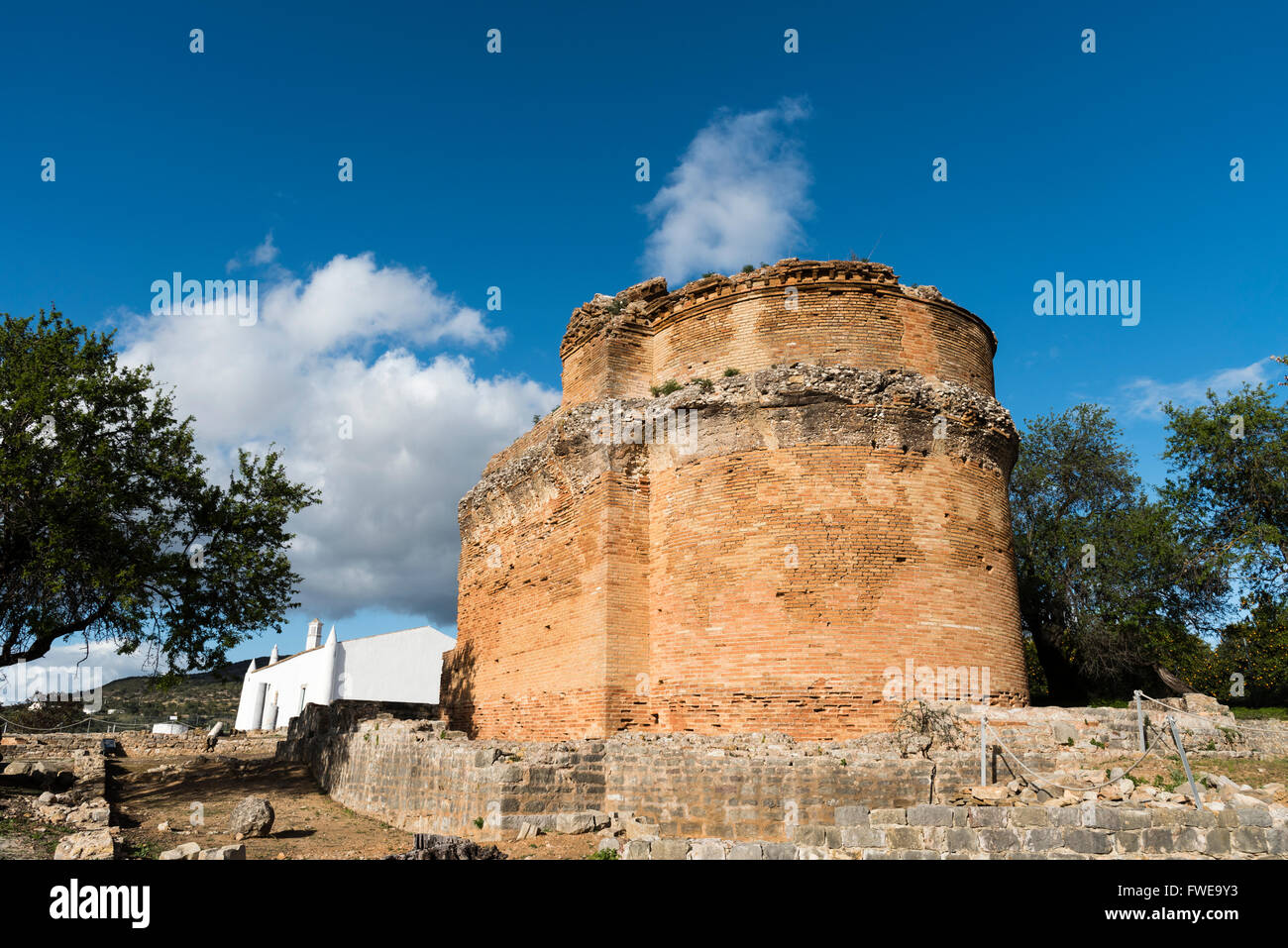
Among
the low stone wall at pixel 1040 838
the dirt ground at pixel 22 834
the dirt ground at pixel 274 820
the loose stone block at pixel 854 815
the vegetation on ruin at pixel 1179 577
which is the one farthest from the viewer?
the vegetation on ruin at pixel 1179 577

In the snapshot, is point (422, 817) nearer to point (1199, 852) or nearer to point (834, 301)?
point (1199, 852)

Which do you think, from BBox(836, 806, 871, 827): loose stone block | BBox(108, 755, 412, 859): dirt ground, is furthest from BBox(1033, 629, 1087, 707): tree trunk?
BBox(108, 755, 412, 859): dirt ground

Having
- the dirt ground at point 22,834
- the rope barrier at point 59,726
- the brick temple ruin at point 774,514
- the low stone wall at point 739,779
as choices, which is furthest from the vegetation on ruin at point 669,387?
the rope barrier at point 59,726

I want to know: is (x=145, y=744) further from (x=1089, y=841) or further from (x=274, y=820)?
(x=1089, y=841)

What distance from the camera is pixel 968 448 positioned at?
15.9 meters

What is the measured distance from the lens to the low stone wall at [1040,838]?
782cm

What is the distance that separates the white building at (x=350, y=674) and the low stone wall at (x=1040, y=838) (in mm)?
34343

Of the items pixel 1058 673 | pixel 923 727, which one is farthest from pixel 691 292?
pixel 1058 673

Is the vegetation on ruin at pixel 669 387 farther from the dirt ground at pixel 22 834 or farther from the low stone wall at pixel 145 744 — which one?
the low stone wall at pixel 145 744

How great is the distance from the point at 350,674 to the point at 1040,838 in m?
37.9

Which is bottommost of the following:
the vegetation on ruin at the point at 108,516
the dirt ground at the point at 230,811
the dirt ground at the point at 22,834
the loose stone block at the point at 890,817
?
the dirt ground at the point at 230,811

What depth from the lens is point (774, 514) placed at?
14820 millimetres

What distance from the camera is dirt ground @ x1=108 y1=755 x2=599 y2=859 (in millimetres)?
10750
